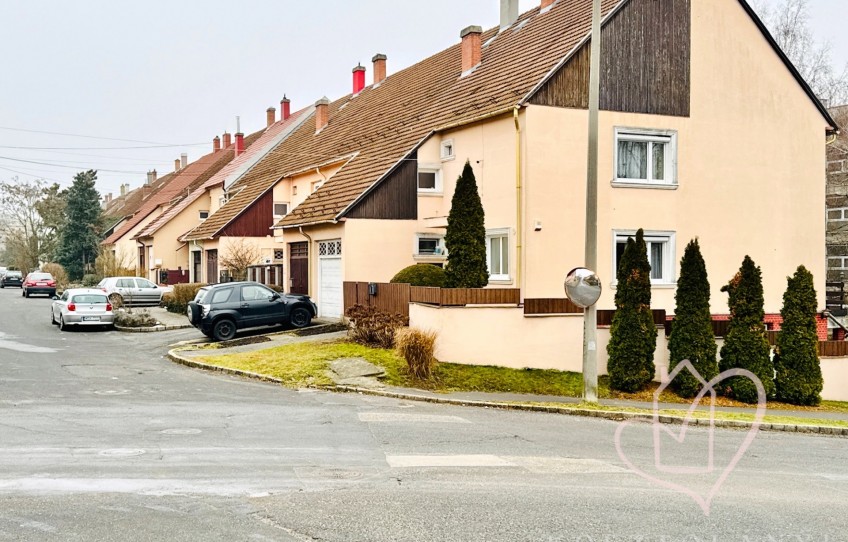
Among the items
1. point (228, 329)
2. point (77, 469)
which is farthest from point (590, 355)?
point (228, 329)

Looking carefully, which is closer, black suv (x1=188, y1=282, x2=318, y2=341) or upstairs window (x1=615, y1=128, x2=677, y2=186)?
upstairs window (x1=615, y1=128, x2=677, y2=186)

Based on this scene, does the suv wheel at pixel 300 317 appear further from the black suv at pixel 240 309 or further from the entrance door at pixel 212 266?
the entrance door at pixel 212 266

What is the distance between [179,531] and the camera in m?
6.33

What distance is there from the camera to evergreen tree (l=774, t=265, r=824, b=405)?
17578mm

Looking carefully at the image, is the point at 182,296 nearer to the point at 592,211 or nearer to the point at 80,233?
the point at 592,211

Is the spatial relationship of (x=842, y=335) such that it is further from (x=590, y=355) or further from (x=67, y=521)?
(x=67, y=521)

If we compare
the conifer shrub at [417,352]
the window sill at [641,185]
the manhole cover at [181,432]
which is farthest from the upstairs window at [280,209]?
the manhole cover at [181,432]

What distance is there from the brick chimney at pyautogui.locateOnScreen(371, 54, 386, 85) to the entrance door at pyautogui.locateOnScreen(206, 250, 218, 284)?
11550 mm

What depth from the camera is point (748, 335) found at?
57.8 ft

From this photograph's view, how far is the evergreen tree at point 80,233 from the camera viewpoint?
62281 mm

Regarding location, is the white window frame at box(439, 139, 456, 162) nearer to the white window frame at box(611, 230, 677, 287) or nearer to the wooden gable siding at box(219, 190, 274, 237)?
the white window frame at box(611, 230, 677, 287)

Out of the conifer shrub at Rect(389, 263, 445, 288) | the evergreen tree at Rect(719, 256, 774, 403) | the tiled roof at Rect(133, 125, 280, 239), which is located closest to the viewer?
the evergreen tree at Rect(719, 256, 774, 403)

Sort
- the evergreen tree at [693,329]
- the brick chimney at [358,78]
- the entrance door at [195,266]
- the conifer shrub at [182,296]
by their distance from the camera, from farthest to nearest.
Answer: the entrance door at [195,266], the brick chimney at [358,78], the conifer shrub at [182,296], the evergreen tree at [693,329]

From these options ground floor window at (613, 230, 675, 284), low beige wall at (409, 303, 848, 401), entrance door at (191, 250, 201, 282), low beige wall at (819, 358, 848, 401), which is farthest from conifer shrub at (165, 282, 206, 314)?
low beige wall at (819, 358, 848, 401)
